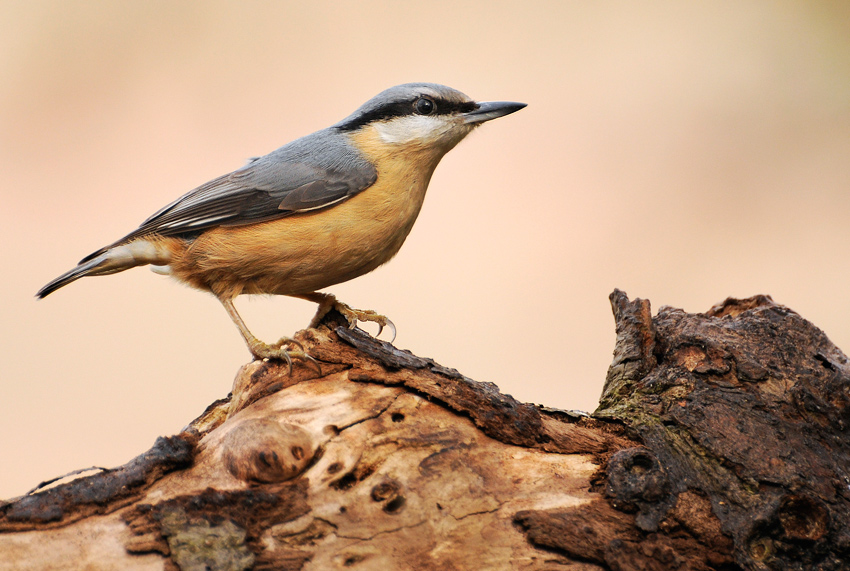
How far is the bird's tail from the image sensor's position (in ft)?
10.6

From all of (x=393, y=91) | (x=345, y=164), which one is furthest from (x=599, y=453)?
(x=393, y=91)

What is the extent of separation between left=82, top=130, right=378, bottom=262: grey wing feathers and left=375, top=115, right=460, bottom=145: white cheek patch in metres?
0.20

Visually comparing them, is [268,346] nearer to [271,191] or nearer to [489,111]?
[271,191]

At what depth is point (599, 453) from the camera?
2.34 m

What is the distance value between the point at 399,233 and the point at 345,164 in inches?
16.4

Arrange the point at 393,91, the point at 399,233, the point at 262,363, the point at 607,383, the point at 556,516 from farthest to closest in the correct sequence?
the point at 393,91 < the point at 399,233 < the point at 607,383 < the point at 262,363 < the point at 556,516

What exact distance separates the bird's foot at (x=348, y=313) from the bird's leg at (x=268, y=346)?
0.33 metres

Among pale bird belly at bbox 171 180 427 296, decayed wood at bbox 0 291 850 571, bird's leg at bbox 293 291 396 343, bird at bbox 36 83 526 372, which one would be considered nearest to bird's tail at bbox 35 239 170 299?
bird at bbox 36 83 526 372

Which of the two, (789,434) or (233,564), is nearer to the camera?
(233,564)

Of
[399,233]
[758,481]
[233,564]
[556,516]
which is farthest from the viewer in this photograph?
[399,233]

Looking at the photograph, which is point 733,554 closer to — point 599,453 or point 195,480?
point 599,453

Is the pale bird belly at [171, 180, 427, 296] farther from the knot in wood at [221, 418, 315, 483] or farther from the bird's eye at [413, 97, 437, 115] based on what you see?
the knot in wood at [221, 418, 315, 483]

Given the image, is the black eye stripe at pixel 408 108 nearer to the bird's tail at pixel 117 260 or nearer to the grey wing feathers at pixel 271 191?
the grey wing feathers at pixel 271 191

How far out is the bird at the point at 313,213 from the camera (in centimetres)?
299
